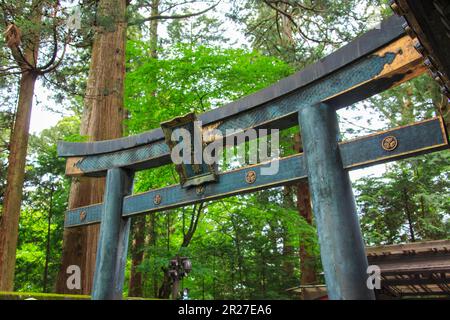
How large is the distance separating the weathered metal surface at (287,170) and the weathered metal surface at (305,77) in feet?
3.11

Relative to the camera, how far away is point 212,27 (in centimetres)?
1659

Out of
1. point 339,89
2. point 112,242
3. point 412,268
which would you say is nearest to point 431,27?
point 339,89

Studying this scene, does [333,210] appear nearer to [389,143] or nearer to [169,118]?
[389,143]

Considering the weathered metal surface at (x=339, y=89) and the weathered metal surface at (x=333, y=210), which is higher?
the weathered metal surface at (x=339, y=89)

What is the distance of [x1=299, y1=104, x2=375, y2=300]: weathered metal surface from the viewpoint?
409cm

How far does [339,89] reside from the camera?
4.68 meters

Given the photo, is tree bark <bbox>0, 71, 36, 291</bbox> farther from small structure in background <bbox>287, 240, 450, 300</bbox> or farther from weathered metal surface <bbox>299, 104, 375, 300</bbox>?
small structure in background <bbox>287, 240, 450, 300</bbox>

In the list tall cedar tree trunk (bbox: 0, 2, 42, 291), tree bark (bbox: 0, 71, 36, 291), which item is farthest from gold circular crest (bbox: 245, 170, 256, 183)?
tree bark (bbox: 0, 71, 36, 291)

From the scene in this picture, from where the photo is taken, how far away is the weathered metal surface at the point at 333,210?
409 cm

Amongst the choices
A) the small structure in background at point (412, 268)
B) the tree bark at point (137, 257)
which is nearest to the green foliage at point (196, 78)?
the tree bark at point (137, 257)

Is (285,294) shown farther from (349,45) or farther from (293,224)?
(349,45)

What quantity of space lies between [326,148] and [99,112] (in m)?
6.40

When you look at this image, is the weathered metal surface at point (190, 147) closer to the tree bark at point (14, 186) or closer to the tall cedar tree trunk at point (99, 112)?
the tall cedar tree trunk at point (99, 112)

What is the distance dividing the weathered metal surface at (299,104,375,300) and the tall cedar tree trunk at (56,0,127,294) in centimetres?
551
